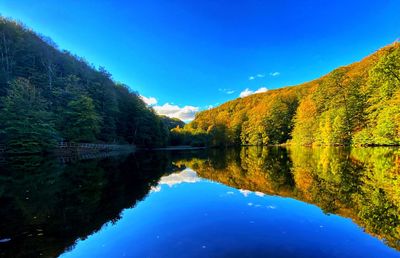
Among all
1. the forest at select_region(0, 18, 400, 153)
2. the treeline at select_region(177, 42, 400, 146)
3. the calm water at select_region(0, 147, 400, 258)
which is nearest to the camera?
the calm water at select_region(0, 147, 400, 258)

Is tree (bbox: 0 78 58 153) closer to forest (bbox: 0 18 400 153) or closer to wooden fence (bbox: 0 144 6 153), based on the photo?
forest (bbox: 0 18 400 153)

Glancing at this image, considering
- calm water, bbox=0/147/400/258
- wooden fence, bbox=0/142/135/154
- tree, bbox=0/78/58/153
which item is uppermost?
tree, bbox=0/78/58/153

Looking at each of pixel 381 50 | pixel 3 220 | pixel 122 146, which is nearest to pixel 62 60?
pixel 122 146

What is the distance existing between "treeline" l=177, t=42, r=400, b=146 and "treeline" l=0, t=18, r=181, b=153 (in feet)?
83.5

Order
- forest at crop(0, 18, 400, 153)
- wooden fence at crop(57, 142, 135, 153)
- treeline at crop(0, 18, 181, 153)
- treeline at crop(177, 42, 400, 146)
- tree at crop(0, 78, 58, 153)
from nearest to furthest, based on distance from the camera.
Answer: tree at crop(0, 78, 58, 153) < treeline at crop(0, 18, 181, 153) < forest at crop(0, 18, 400, 153) < treeline at crop(177, 42, 400, 146) < wooden fence at crop(57, 142, 135, 153)

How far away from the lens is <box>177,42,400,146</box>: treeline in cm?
3180

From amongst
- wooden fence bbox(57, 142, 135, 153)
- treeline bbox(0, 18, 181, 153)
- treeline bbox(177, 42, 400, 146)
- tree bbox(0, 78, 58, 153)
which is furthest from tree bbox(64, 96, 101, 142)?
treeline bbox(177, 42, 400, 146)

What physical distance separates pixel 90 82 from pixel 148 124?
16486 millimetres

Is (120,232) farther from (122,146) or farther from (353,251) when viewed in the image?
(122,146)

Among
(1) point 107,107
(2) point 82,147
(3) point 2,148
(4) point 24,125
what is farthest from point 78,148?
(1) point 107,107

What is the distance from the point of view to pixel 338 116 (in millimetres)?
44094

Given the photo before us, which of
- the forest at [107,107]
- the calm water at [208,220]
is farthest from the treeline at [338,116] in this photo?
the calm water at [208,220]

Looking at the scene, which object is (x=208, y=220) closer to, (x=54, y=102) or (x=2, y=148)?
(x=2, y=148)

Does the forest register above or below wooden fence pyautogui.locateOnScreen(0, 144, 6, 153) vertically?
above
